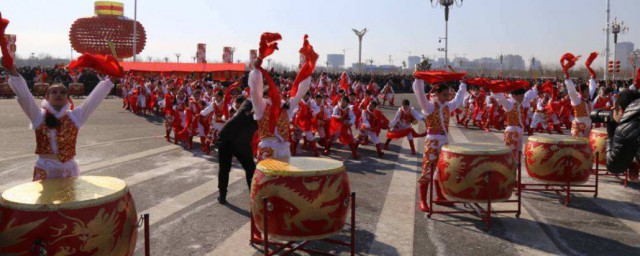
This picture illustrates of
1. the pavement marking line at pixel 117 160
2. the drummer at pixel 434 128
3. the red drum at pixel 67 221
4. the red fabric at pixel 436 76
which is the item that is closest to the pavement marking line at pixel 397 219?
the drummer at pixel 434 128

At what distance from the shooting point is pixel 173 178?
884 cm

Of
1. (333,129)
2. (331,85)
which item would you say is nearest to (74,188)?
(333,129)

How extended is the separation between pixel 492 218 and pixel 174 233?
160 inches

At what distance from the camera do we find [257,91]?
5.53m

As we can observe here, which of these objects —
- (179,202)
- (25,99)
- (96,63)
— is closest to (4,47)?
(25,99)

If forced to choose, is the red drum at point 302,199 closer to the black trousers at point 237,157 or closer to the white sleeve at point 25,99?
the white sleeve at point 25,99

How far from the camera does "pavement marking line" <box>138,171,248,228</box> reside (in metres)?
6.50

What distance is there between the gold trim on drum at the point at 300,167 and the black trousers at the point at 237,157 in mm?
1997

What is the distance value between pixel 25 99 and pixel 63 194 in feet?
4.70

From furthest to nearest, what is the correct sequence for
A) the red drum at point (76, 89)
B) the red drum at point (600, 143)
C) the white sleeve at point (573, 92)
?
1. the red drum at point (76, 89)
2. the white sleeve at point (573, 92)
3. the red drum at point (600, 143)

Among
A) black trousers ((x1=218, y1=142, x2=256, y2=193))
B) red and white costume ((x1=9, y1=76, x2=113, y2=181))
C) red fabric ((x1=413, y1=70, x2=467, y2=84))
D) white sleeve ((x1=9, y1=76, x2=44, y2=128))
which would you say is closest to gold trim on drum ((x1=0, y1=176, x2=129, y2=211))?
red and white costume ((x1=9, y1=76, x2=113, y2=181))

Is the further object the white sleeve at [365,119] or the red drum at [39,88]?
the red drum at [39,88]

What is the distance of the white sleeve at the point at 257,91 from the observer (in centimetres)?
540

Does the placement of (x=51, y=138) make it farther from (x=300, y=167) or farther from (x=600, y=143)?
(x=600, y=143)
